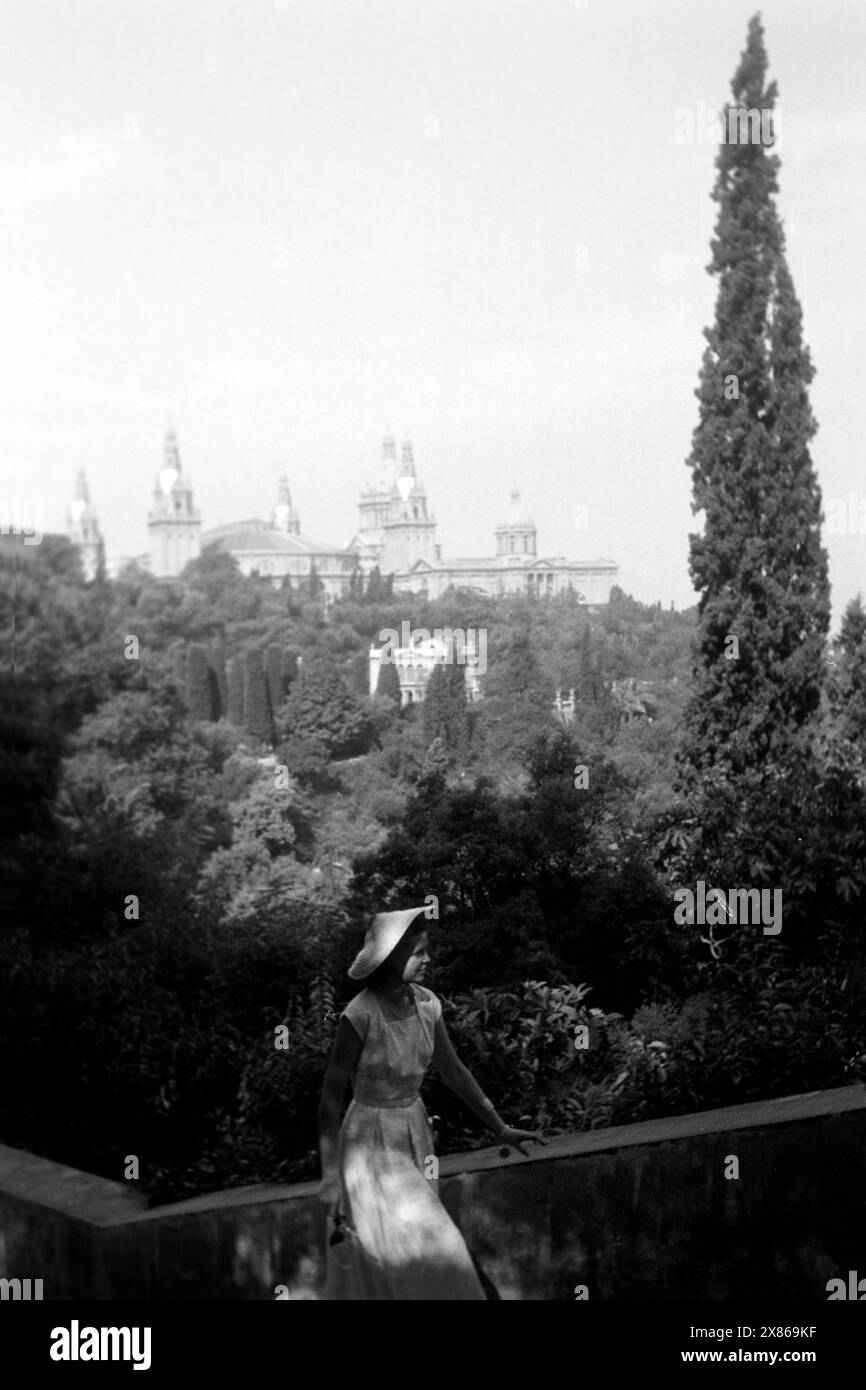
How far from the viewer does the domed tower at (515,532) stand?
6.23m

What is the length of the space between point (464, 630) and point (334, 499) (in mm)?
671

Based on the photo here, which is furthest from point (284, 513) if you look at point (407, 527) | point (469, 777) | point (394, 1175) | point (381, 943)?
point (394, 1175)

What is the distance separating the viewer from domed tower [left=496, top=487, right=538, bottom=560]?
6234 millimetres

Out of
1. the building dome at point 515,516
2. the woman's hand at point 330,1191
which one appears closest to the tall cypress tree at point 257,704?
the building dome at point 515,516

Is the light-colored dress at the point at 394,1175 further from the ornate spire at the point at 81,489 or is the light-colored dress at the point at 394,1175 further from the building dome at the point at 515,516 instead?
the ornate spire at the point at 81,489

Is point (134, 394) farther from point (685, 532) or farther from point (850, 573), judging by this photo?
point (850, 573)

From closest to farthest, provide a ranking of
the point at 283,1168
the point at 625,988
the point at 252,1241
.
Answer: the point at 252,1241 → the point at 283,1168 → the point at 625,988

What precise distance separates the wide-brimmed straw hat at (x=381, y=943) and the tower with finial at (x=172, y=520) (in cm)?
248

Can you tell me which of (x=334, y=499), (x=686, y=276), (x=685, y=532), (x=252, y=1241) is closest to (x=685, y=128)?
(x=686, y=276)

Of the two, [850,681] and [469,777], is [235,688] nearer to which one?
[469,777]

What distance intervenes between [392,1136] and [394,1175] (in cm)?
9

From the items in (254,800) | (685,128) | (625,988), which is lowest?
(625,988)

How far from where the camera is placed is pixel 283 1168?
5.27 meters

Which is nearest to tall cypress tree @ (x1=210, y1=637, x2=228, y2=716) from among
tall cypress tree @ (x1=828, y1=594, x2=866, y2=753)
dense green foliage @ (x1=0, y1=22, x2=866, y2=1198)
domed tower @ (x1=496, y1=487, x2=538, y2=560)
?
dense green foliage @ (x1=0, y1=22, x2=866, y2=1198)
